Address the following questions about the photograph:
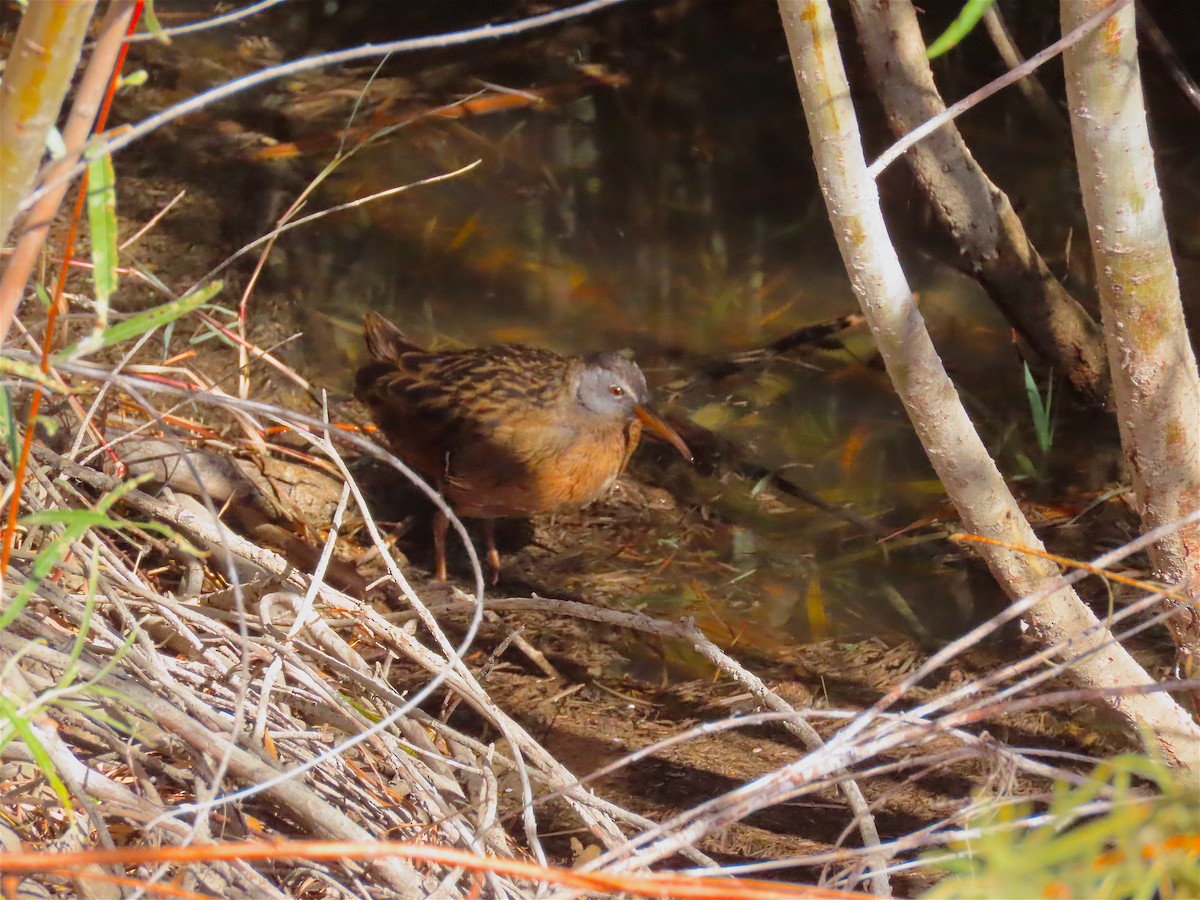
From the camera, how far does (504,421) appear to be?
4582mm

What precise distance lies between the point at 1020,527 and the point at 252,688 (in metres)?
1.75

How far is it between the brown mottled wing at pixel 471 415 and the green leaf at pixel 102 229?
2.99 m

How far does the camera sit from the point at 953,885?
1220 mm

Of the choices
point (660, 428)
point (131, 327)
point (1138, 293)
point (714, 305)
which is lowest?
point (660, 428)

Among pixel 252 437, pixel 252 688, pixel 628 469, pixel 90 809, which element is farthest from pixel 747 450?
pixel 90 809

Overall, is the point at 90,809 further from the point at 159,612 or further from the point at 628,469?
the point at 628,469

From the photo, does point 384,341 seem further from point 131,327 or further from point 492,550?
point 131,327

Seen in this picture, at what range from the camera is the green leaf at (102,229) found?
146cm

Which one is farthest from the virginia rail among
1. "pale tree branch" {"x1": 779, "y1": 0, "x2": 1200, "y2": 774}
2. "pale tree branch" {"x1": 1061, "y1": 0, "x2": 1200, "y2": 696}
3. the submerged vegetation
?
"pale tree branch" {"x1": 1061, "y1": 0, "x2": 1200, "y2": 696}

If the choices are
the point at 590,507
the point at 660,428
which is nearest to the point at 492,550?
the point at 590,507

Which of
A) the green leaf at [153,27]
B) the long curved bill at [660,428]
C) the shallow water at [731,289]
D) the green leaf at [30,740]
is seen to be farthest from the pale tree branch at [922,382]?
the long curved bill at [660,428]

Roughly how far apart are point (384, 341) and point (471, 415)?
60cm

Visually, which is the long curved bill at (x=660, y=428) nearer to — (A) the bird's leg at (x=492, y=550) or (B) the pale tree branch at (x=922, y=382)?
(A) the bird's leg at (x=492, y=550)

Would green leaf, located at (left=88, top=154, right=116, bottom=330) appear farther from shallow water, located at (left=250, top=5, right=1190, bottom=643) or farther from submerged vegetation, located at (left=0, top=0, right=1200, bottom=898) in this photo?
shallow water, located at (left=250, top=5, right=1190, bottom=643)
